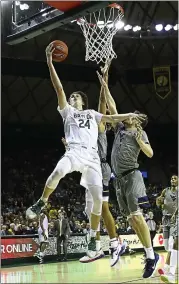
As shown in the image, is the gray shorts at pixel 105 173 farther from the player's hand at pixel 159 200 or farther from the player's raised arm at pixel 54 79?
the player's hand at pixel 159 200

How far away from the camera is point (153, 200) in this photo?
21547 millimetres

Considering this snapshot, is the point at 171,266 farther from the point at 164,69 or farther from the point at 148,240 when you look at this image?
the point at 164,69

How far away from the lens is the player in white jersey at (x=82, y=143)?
5969mm

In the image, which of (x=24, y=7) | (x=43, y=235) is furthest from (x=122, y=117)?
(x=43, y=235)

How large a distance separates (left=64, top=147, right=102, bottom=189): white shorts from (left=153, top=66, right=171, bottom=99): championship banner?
16.7 metres

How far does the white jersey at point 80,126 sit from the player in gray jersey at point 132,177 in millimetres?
378

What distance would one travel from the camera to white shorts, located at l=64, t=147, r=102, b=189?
599cm

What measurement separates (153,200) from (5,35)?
1494 cm

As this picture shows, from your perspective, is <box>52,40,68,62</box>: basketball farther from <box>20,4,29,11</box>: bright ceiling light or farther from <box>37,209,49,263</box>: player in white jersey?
<box>37,209,49,263</box>: player in white jersey

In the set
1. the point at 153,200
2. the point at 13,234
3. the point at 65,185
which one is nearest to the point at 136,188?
the point at 13,234

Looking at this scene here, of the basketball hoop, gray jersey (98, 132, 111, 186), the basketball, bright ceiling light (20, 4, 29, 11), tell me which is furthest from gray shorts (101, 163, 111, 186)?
bright ceiling light (20, 4, 29, 11)

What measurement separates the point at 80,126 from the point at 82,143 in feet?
0.71

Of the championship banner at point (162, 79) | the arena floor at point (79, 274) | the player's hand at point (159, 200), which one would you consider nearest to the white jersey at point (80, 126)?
the arena floor at point (79, 274)

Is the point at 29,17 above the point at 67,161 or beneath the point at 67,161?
above
